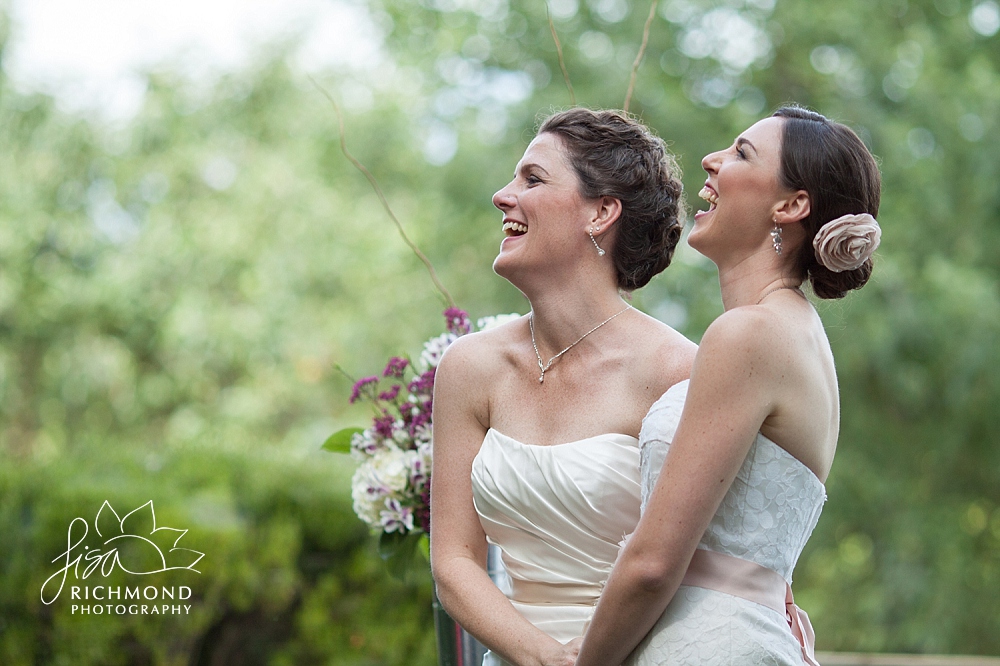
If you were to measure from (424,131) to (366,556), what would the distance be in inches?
207

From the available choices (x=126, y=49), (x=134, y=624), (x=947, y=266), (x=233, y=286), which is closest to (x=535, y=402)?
(x=134, y=624)

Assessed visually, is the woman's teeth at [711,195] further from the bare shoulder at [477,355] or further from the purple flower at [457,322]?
the purple flower at [457,322]

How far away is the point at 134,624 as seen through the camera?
3977 mm

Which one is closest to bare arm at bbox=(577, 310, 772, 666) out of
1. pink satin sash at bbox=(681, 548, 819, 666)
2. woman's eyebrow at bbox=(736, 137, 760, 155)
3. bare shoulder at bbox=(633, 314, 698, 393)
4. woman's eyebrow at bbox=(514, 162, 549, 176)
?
pink satin sash at bbox=(681, 548, 819, 666)

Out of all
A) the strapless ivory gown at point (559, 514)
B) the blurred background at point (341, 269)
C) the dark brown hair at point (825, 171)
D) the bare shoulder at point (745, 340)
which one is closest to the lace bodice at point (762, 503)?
the bare shoulder at point (745, 340)

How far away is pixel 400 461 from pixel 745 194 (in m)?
1.21

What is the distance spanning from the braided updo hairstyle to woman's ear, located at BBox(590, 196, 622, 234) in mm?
15

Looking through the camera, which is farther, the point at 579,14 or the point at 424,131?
the point at 424,131

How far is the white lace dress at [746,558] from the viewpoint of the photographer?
5.33 feet

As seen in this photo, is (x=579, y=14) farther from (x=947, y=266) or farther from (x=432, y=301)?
(x=947, y=266)

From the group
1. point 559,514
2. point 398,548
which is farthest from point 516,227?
point 398,548

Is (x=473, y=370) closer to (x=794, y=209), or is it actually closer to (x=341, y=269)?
(x=794, y=209)

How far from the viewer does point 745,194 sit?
176 cm
